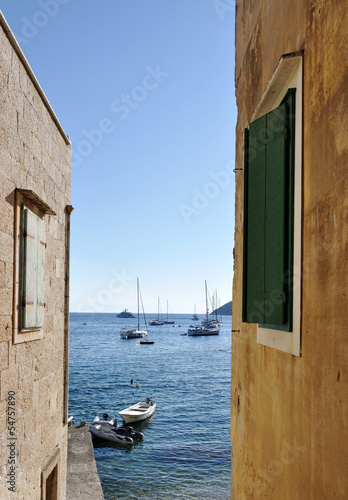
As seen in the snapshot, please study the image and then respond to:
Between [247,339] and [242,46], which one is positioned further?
[242,46]

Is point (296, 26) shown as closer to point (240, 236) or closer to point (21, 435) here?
point (240, 236)

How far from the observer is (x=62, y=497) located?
667 centimetres

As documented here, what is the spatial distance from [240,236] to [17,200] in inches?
88.7

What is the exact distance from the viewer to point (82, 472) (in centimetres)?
1313

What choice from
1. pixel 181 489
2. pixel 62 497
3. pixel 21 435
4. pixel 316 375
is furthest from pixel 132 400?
pixel 316 375

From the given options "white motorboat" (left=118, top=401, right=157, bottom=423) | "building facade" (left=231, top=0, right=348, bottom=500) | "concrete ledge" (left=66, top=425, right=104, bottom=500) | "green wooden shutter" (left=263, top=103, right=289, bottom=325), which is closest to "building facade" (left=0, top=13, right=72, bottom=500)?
"building facade" (left=231, top=0, right=348, bottom=500)

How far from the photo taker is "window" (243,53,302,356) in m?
2.73

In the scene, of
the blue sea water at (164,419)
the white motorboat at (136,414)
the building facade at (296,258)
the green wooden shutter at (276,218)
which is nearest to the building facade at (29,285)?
the building facade at (296,258)

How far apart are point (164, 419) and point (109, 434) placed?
18.7ft

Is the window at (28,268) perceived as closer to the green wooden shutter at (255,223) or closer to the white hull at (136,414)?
the green wooden shutter at (255,223)

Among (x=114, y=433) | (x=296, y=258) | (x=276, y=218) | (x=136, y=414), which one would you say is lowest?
(x=136, y=414)

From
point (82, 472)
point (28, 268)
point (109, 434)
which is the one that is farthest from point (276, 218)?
point (109, 434)

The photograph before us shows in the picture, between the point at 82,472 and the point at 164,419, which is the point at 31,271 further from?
the point at 164,419

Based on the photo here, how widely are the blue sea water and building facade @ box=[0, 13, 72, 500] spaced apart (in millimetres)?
12240
